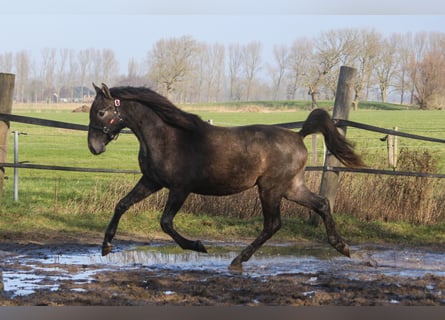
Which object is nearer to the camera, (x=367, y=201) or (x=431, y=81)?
(x=367, y=201)

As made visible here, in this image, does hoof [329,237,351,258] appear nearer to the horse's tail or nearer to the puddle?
the puddle

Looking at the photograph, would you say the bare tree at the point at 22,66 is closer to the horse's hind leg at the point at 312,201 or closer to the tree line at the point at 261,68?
the tree line at the point at 261,68

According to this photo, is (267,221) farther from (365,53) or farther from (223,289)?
(365,53)

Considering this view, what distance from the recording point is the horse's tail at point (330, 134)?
755 cm

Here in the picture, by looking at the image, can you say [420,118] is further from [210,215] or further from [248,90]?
[210,215]

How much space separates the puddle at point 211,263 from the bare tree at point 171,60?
8.36 feet

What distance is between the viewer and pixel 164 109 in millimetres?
7000

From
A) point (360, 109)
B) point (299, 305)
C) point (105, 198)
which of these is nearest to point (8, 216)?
point (105, 198)

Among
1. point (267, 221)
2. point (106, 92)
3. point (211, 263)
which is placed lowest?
point (211, 263)

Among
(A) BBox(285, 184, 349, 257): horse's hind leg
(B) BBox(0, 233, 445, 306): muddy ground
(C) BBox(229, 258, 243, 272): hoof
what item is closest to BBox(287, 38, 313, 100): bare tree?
(A) BBox(285, 184, 349, 257): horse's hind leg

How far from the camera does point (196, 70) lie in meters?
10.3

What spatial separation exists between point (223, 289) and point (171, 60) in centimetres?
475

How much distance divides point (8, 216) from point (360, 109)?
12.7 meters

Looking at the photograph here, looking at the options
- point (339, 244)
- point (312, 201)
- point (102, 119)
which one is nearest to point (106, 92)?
point (102, 119)
